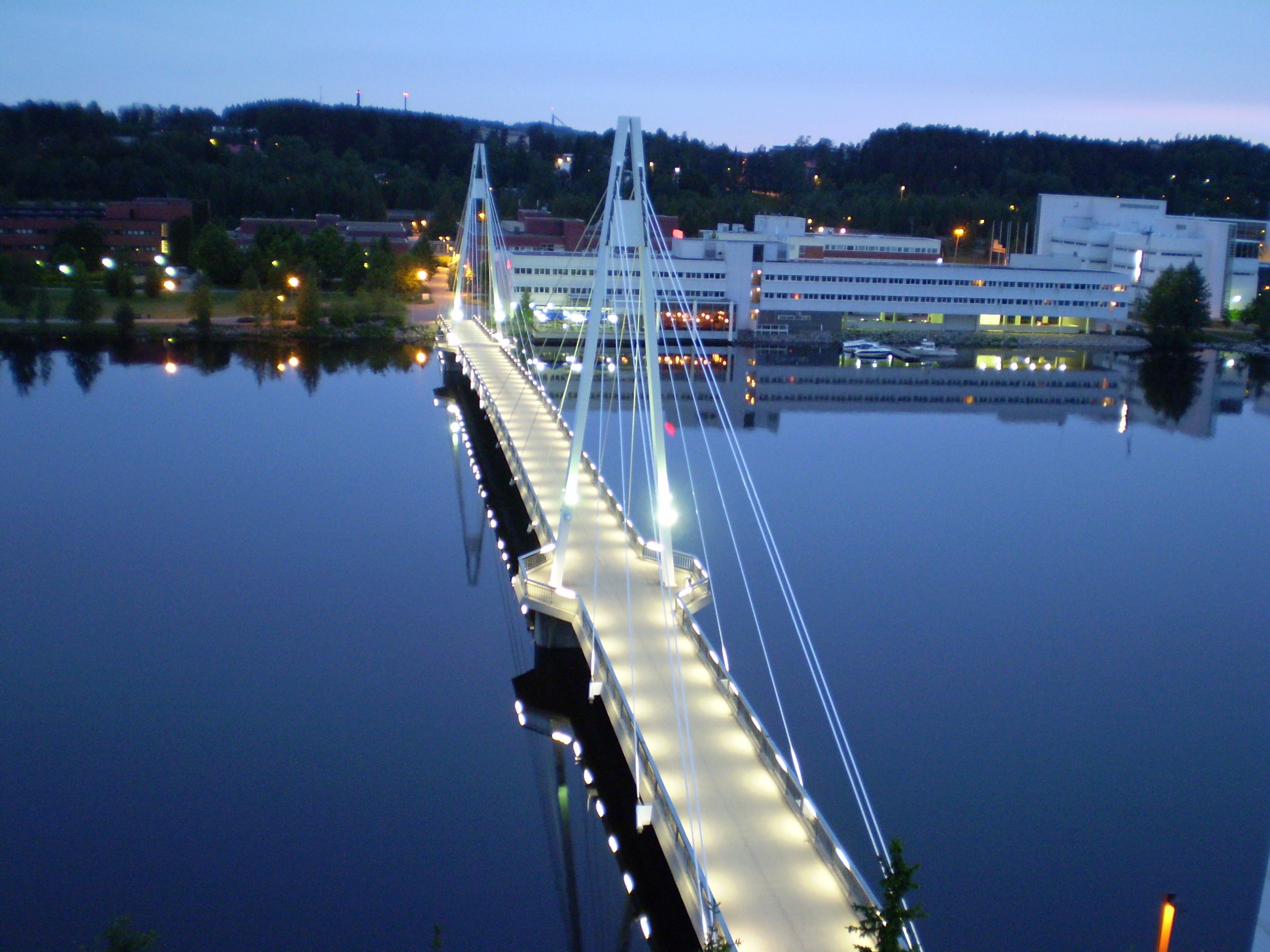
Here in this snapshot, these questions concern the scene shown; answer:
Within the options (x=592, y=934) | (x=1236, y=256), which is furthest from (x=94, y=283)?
(x=1236, y=256)

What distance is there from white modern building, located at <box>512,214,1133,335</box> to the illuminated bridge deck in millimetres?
12855

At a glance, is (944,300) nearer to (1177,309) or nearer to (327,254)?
(1177,309)

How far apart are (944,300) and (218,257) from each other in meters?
13.6

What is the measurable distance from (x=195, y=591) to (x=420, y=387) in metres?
7.96

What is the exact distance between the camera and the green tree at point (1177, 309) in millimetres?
20938

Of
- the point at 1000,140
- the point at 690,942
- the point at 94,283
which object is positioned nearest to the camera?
the point at 690,942

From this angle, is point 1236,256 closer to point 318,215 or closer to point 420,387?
point 420,387

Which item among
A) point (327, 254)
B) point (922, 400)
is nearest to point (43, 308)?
point (327, 254)

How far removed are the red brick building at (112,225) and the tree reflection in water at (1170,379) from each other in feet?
60.6

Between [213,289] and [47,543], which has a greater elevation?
[213,289]

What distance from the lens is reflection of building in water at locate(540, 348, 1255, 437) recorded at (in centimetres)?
1427

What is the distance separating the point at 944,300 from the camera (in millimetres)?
21172

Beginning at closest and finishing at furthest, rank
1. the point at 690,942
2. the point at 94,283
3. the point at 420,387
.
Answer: the point at 690,942
the point at 420,387
the point at 94,283

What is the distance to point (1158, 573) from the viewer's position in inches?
324
